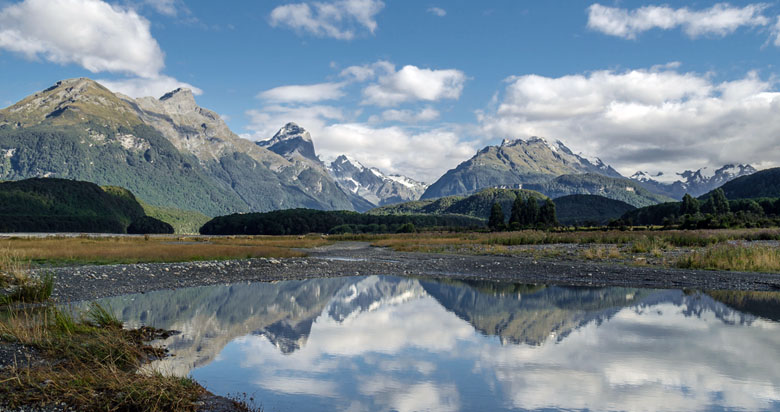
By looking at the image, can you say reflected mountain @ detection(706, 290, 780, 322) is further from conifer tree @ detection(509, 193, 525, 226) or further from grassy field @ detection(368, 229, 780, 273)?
conifer tree @ detection(509, 193, 525, 226)

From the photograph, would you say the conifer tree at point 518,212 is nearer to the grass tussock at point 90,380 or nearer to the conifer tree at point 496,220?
the conifer tree at point 496,220

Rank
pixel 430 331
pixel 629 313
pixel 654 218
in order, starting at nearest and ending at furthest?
pixel 430 331 → pixel 629 313 → pixel 654 218

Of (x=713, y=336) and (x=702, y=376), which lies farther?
(x=713, y=336)

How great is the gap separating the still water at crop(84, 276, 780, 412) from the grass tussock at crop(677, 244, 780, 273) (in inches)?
416

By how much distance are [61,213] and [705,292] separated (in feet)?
720

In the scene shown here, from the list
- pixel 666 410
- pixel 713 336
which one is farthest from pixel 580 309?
pixel 666 410

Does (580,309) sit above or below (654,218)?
below

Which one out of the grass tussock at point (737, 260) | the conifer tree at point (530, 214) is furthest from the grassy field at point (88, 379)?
the conifer tree at point (530, 214)

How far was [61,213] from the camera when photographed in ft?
630

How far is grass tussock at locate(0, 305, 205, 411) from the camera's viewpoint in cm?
903

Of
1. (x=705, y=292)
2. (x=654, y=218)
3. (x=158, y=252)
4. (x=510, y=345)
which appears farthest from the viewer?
(x=654, y=218)

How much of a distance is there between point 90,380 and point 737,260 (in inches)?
1664

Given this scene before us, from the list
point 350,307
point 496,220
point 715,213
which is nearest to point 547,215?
point 496,220

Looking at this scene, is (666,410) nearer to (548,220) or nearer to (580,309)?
(580,309)
